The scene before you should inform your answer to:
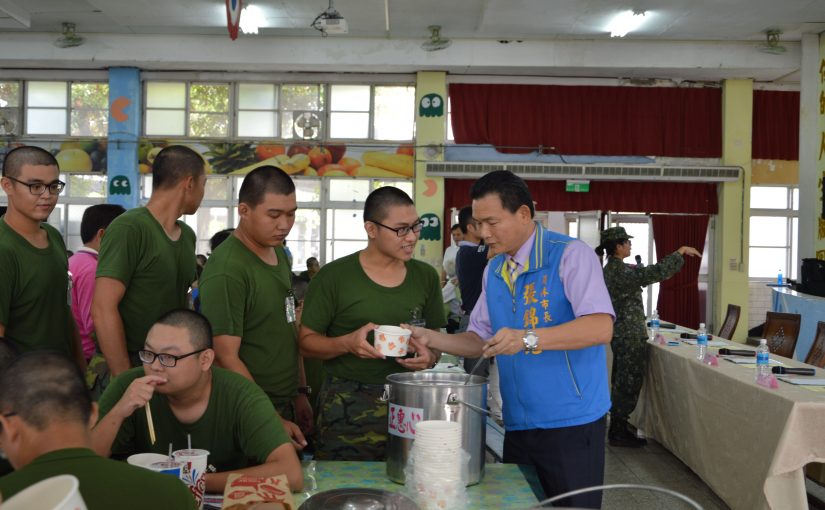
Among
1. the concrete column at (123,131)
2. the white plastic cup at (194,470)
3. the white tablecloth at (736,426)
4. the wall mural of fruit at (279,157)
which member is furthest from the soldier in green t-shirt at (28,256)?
the concrete column at (123,131)

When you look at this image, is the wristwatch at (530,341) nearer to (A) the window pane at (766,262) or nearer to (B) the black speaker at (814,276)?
(B) the black speaker at (814,276)

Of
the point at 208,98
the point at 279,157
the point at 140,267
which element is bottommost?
the point at 140,267

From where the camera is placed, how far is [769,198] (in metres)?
12.5

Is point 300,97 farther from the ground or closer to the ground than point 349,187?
farther from the ground

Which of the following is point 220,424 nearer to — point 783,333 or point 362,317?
point 362,317

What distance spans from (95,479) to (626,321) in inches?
194

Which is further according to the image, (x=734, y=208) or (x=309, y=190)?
(x=309, y=190)

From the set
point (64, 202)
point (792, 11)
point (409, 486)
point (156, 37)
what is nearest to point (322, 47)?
point (156, 37)

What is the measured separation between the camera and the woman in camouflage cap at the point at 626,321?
5555mm

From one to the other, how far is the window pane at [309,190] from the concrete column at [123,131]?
2.49m

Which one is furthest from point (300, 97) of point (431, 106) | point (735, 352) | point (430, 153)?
point (735, 352)

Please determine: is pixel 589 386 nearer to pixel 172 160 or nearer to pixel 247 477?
pixel 247 477

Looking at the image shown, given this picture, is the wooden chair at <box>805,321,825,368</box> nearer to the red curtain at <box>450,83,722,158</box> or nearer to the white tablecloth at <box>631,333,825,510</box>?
the white tablecloth at <box>631,333,825,510</box>

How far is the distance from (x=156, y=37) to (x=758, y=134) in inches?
369
